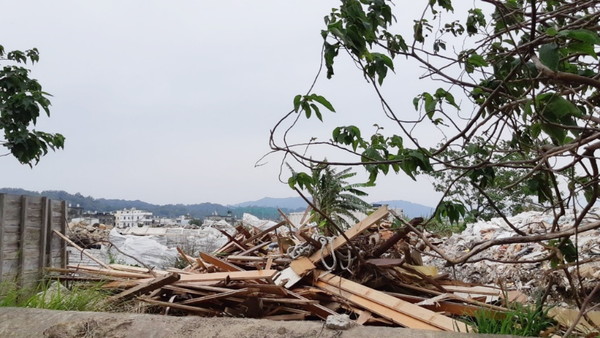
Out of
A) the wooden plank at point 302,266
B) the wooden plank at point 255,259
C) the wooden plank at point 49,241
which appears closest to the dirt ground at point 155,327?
the wooden plank at point 302,266

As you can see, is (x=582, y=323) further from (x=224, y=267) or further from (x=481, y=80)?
(x=224, y=267)

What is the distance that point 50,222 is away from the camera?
683cm

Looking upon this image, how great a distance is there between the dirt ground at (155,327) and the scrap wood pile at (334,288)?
32.6 inches

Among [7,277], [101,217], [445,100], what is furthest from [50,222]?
[101,217]

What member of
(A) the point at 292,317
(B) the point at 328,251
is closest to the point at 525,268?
(B) the point at 328,251

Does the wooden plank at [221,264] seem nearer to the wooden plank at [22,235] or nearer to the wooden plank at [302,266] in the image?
the wooden plank at [302,266]

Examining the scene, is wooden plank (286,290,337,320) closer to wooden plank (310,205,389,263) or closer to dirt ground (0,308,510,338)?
wooden plank (310,205,389,263)

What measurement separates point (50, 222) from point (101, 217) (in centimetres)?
1898

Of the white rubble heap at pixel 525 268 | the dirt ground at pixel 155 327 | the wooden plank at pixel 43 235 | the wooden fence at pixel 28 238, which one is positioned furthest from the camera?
the wooden plank at pixel 43 235

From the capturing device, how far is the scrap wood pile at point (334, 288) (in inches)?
148

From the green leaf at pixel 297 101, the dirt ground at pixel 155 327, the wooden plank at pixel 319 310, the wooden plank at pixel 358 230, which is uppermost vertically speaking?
the green leaf at pixel 297 101

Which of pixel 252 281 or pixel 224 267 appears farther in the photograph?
pixel 224 267

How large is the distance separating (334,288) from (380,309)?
18.3 inches

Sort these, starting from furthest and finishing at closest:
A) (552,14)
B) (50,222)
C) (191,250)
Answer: (191,250) < (50,222) < (552,14)
